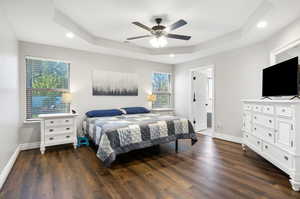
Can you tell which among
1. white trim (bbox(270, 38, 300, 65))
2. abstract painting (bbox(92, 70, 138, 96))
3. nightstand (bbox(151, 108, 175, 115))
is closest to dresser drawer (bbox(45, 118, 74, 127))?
abstract painting (bbox(92, 70, 138, 96))

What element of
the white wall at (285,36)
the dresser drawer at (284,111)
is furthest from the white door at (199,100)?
the dresser drawer at (284,111)

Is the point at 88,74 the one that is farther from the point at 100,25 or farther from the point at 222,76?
the point at 222,76

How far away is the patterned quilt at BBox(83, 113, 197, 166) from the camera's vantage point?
2451 millimetres

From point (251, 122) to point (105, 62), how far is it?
3.90 meters

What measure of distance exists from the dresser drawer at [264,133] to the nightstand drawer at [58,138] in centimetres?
372

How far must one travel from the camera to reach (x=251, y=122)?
2922 millimetres

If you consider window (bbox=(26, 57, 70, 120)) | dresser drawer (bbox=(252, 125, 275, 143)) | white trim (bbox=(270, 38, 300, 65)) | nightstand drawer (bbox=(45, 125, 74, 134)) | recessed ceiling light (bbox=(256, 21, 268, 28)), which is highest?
recessed ceiling light (bbox=(256, 21, 268, 28))

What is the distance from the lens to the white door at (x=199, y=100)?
5.31 metres

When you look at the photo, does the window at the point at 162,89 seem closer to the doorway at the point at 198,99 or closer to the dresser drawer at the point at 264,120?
the doorway at the point at 198,99

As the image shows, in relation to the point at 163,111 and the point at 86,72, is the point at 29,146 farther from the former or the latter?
the point at 163,111

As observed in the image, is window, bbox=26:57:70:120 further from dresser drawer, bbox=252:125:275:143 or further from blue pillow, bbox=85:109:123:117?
dresser drawer, bbox=252:125:275:143

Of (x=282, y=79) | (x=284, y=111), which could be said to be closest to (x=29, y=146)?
(x=284, y=111)

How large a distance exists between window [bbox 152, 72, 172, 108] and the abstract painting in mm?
874

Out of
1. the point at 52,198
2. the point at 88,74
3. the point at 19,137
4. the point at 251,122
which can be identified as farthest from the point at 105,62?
the point at 251,122
